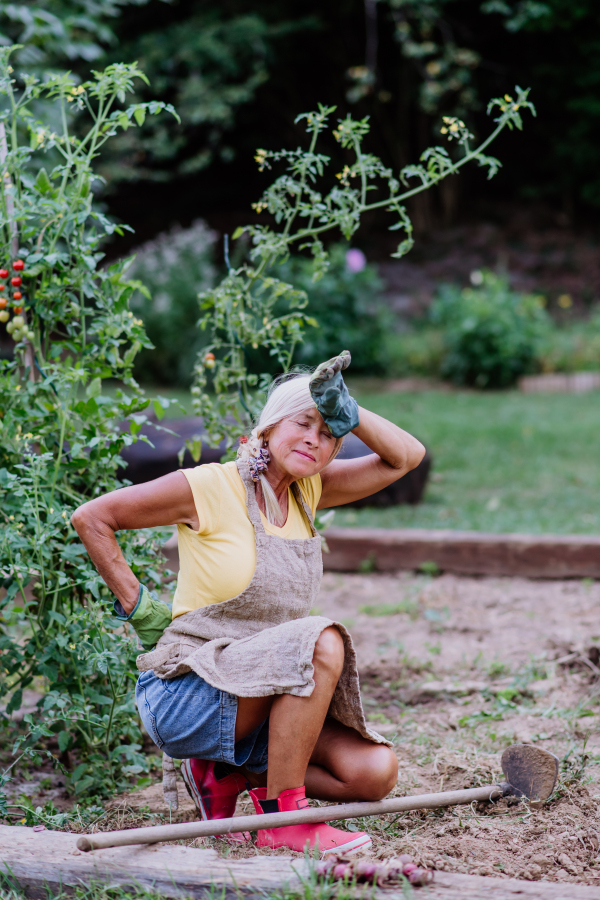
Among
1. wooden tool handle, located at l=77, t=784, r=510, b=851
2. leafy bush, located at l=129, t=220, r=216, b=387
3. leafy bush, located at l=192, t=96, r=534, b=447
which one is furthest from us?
leafy bush, located at l=129, t=220, r=216, b=387

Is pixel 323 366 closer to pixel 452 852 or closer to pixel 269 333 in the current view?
pixel 269 333

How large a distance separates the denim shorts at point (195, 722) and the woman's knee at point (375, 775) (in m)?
0.25

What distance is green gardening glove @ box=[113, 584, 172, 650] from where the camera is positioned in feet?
7.70

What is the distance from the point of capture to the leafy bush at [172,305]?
474 inches

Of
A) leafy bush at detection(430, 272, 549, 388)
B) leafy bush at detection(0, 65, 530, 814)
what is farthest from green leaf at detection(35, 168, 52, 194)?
leafy bush at detection(430, 272, 549, 388)

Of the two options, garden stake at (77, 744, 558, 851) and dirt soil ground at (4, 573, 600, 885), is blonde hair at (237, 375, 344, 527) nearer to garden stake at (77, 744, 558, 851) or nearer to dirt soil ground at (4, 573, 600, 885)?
garden stake at (77, 744, 558, 851)

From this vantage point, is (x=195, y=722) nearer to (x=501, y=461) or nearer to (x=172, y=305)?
(x=501, y=461)

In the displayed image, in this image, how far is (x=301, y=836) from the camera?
217 centimetres

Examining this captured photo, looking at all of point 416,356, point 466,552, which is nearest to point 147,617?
point 466,552

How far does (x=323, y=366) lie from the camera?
7.34 feet

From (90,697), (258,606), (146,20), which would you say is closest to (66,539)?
(90,697)

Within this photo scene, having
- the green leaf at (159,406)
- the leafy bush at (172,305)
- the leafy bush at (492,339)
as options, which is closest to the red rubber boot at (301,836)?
the green leaf at (159,406)

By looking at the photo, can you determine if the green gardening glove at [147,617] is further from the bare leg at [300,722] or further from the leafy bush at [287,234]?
the leafy bush at [287,234]

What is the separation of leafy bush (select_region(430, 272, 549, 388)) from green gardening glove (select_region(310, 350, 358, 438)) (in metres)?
9.20
